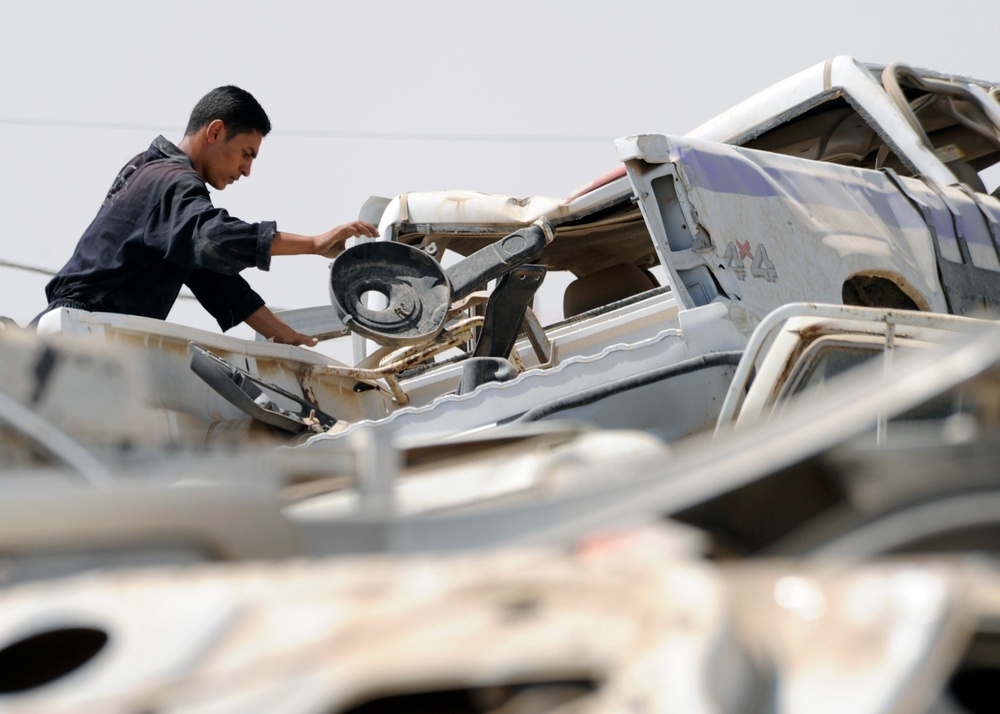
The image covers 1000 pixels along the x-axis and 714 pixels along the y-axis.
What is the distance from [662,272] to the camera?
427 cm

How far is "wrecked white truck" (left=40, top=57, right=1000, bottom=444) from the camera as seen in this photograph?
127 inches

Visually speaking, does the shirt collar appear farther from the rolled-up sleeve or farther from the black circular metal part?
the black circular metal part

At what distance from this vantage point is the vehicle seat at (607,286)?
243 inches

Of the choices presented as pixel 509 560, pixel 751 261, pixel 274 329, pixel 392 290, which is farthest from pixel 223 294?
pixel 509 560

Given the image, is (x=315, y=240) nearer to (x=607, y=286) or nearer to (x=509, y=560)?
(x=607, y=286)

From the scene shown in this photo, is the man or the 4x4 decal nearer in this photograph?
the 4x4 decal

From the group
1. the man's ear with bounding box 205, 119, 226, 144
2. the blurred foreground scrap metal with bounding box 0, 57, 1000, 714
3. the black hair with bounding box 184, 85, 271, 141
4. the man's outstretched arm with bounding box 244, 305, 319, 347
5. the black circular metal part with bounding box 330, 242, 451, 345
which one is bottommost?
the blurred foreground scrap metal with bounding box 0, 57, 1000, 714

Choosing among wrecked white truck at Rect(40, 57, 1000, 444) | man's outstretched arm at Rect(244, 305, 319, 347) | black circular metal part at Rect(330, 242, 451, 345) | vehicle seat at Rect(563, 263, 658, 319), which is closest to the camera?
wrecked white truck at Rect(40, 57, 1000, 444)

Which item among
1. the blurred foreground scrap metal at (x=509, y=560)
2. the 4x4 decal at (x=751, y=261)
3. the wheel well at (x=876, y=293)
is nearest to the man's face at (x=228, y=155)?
the 4x4 decal at (x=751, y=261)

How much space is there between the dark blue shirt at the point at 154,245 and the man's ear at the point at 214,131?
0.16 meters

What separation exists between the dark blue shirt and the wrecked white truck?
11.4 inches

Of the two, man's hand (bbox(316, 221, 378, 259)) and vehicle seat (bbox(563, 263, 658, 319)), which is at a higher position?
vehicle seat (bbox(563, 263, 658, 319))

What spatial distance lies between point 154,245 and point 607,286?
2908 mm

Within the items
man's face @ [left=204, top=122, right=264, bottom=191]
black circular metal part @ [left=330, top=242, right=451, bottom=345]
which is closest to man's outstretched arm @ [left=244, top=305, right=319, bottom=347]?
black circular metal part @ [left=330, top=242, right=451, bottom=345]
